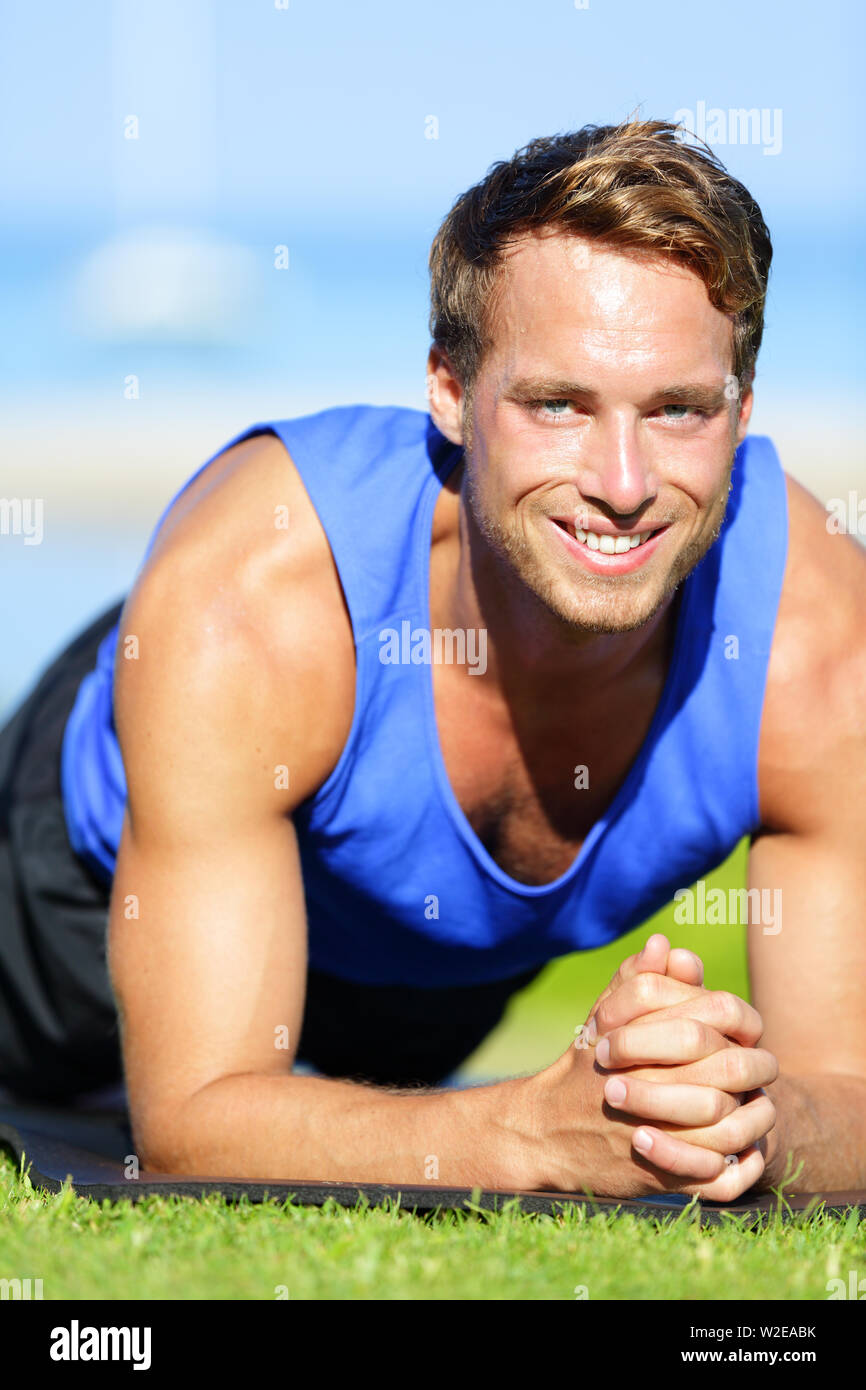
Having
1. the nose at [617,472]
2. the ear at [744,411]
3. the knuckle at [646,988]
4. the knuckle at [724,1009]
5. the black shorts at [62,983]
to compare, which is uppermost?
the ear at [744,411]

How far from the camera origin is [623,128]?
2.68m

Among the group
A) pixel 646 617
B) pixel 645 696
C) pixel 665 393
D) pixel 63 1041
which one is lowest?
pixel 63 1041

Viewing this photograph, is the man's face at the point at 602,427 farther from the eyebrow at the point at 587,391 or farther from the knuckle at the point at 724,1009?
the knuckle at the point at 724,1009

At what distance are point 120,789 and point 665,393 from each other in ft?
4.89

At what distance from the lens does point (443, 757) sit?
2760 mm

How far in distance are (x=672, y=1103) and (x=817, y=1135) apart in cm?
46

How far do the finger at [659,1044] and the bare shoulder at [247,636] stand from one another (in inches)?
28.8

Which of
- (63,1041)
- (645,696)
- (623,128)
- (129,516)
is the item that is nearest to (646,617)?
(645,696)

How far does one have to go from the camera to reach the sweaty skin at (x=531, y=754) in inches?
86.9

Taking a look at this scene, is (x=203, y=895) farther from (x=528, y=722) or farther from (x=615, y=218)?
(x=615, y=218)

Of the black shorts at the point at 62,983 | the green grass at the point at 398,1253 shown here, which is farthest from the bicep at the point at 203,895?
the black shorts at the point at 62,983

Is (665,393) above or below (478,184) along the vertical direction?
below

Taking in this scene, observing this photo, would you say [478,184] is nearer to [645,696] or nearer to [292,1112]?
[645,696]

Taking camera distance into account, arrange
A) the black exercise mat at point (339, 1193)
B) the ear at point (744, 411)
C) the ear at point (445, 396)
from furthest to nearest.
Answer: the ear at point (445, 396) < the ear at point (744, 411) < the black exercise mat at point (339, 1193)
